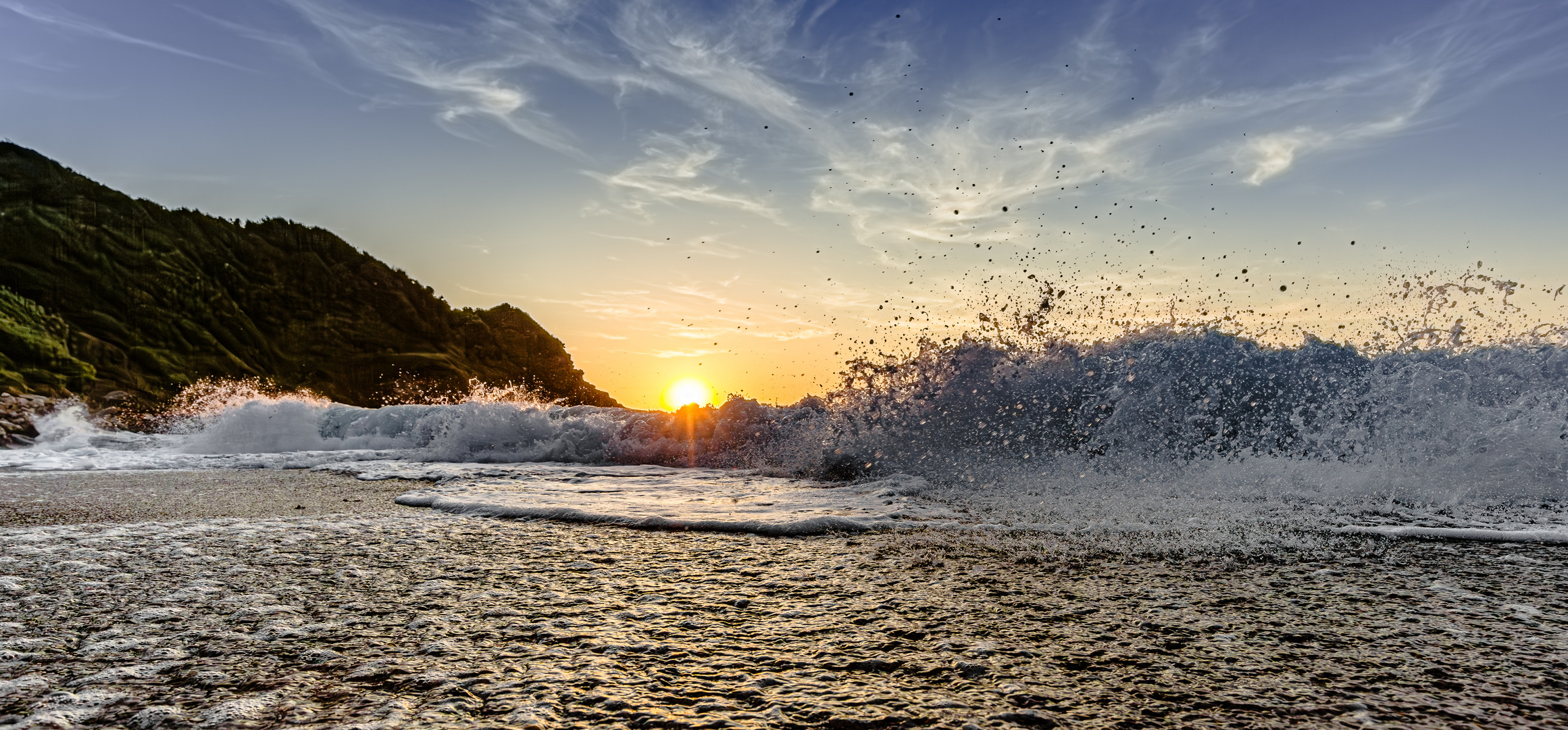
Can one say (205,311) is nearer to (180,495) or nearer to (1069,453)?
(180,495)

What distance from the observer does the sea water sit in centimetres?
475

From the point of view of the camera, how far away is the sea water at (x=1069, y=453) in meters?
4.75

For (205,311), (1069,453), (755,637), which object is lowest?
(755,637)

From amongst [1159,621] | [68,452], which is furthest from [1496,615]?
[68,452]

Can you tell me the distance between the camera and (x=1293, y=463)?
6305 millimetres

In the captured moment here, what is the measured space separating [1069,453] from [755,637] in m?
5.95

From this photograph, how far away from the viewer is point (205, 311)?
6406cm

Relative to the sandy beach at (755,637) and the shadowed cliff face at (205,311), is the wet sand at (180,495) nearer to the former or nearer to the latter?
the sandy beach at (755,637)

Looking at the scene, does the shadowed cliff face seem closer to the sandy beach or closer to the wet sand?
the wet sand

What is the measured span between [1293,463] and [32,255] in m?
73.4

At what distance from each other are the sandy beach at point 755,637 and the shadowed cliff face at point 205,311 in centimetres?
3438

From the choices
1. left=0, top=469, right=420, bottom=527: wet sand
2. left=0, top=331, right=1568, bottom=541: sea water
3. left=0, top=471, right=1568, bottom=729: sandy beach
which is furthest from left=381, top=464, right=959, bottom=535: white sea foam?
left=0, top=471, right=1568, bottom=729: sandy beach

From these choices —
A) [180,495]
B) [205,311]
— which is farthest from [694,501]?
[205,311]

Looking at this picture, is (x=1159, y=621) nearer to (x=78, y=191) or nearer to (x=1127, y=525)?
(x=1127, y=525)
